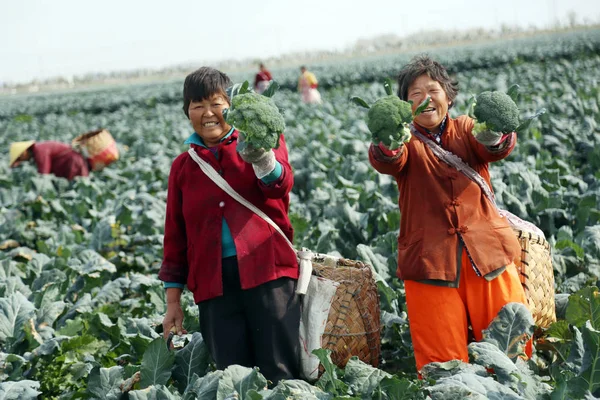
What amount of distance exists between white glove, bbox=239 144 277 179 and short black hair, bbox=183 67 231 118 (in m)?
0.41

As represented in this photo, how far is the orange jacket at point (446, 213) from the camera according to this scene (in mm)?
2916

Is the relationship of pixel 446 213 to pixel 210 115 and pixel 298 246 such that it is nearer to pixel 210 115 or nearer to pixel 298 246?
pixel 210 115

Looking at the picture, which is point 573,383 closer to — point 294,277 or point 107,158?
point 294,277

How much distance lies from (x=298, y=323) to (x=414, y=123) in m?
0.96

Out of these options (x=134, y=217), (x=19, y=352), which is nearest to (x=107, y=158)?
(x=134, y=217)

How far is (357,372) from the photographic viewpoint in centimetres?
278

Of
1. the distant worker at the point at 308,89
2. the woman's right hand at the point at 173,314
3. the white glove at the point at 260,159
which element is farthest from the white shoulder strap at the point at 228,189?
the distant worker at the point at 308,89

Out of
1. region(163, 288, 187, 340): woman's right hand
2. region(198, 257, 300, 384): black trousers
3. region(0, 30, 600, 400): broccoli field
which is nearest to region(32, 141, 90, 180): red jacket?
region(0, 30, 600, 400): broccoli field

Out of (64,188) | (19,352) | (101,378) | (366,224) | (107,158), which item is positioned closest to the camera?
(101,378)

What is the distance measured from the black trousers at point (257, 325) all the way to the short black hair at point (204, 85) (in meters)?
0.67

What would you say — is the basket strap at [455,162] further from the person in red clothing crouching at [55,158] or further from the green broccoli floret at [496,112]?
the person in red clothing crouching at [55,158]

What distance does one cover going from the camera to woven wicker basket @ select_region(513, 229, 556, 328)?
317 cm

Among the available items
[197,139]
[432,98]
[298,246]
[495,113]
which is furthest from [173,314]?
[298,246]

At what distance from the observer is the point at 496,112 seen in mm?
2688
